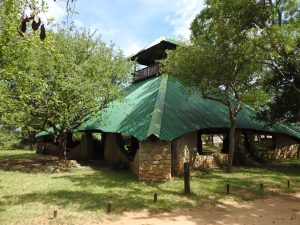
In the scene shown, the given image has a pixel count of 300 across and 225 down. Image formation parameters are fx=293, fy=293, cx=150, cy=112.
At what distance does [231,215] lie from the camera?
1127 centimetres

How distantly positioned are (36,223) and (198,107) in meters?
15.1

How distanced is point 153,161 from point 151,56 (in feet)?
46.4

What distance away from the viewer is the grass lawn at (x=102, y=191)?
11398 mm

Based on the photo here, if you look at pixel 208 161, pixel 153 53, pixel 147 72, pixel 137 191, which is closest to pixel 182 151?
pixel 208 161

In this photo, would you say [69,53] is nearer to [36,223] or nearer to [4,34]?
[4,34]

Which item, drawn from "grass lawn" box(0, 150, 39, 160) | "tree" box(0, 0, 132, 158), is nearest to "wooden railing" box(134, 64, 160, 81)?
"tree" box(0, 0, 132, 158)

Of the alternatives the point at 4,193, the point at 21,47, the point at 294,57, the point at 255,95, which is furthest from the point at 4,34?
the point at 255,95

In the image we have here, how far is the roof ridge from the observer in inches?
673

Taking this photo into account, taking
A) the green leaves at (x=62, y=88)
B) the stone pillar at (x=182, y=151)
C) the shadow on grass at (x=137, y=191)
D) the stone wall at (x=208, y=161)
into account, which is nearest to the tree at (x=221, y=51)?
the stone wall at (x=208, y=161)

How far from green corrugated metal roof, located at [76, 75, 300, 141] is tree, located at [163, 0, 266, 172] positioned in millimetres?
2278

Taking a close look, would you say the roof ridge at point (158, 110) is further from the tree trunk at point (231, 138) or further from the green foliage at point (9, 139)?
the green foliage at point (9, 139)

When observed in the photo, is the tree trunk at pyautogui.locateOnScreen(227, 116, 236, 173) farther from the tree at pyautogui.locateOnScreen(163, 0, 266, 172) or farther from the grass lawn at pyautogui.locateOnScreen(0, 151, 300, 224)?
the grass lawn at pyautogui.locateOnScreen(0, 151, 300, 224)

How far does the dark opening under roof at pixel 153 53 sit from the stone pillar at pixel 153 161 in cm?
1152

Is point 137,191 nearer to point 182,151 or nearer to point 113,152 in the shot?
point 182,151
